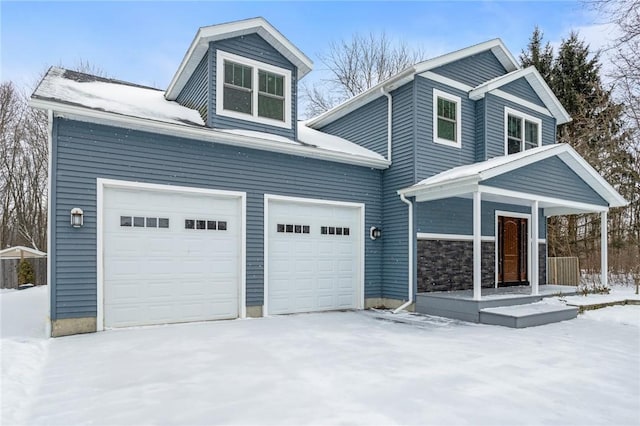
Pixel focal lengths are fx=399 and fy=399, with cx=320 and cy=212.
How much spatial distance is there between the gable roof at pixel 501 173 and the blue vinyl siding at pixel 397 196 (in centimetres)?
44

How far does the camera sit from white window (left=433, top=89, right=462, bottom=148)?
370 inches

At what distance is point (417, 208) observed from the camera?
8922 millimetres

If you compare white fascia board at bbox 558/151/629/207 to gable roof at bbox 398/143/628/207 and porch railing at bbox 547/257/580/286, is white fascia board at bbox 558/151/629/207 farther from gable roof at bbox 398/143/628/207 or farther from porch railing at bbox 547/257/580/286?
porch railing at bbox 547/257/580/286

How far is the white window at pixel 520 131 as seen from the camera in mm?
10656

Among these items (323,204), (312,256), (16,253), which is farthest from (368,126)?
(16,253)

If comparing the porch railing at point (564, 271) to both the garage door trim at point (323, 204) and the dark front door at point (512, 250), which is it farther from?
the garage door trim at point (323, 204)

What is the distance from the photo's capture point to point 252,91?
27.1 ft

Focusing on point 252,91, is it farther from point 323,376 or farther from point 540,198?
point 540,198

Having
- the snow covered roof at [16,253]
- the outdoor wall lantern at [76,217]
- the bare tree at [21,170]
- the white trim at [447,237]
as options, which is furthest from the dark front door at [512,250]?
the bare tree at [21,170]

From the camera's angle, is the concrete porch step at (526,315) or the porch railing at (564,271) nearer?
the concrete porch step at (526,315)

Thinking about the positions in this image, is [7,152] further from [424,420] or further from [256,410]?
[424,420]

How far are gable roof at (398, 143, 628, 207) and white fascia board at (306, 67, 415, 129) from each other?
7.66ft

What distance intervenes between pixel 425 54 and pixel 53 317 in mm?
22001

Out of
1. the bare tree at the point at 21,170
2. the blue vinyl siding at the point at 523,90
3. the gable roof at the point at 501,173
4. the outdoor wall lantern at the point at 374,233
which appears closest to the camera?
the gable roof at the point at 501,173
